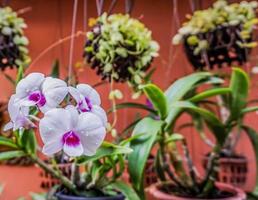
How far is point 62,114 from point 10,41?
2.19 ft

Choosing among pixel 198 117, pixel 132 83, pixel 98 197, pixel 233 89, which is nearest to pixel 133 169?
pixel 98 197

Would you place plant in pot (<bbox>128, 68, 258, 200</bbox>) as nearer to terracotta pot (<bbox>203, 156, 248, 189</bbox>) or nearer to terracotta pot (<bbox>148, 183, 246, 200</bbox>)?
terracotta pot (<bbox>148, 183, 246, 200</bbox>)

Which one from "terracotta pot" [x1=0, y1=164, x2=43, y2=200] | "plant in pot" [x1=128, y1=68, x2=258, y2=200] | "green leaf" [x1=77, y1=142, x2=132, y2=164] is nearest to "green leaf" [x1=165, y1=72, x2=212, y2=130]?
"plant in pot" [x1=128, y1=68, x2=258, y2=200]

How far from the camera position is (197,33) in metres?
1.04

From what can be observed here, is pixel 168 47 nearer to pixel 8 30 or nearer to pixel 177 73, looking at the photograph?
pixel 177 73

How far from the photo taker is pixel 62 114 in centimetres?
44

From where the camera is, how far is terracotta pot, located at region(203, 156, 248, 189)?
50.9 inches

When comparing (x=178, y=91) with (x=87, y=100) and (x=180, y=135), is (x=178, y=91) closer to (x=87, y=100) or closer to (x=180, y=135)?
(x=180, y=135)

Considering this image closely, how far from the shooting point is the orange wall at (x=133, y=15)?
1.49m

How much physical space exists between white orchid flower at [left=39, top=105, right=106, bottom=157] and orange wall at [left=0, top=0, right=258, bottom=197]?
0.99m

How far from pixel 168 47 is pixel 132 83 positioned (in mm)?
640

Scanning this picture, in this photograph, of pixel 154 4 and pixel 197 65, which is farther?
pixel 154 4

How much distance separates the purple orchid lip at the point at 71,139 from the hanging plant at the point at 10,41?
64 centimetres

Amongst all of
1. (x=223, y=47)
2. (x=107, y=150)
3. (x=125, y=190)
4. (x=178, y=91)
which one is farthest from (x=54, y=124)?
(x=223, y=47)
